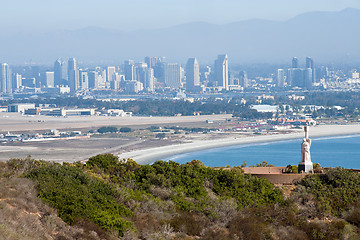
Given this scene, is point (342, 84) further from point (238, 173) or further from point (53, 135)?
point (238, 173)

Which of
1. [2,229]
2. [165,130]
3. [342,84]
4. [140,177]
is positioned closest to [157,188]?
[140,177]

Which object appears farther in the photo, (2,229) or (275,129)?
(275,129)

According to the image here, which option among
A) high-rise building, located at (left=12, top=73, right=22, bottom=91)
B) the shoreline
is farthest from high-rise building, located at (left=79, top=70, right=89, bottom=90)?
the shoreline

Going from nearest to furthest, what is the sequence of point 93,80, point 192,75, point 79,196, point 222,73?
point 79,196 → point 192,75 → point 222,73 → point 93,80

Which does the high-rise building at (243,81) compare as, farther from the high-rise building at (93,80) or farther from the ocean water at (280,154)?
the ocean water at (280,154)

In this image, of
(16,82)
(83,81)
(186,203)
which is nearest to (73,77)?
(83,81)

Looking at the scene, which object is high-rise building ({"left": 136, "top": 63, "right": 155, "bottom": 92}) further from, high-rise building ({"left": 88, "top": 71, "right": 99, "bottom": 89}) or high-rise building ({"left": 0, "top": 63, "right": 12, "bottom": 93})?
high-rise building ({"left": 0, "top": 63, "right": 12, "bottom": 93})

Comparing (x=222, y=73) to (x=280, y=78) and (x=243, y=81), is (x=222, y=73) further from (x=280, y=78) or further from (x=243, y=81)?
(x=280, y=78)
